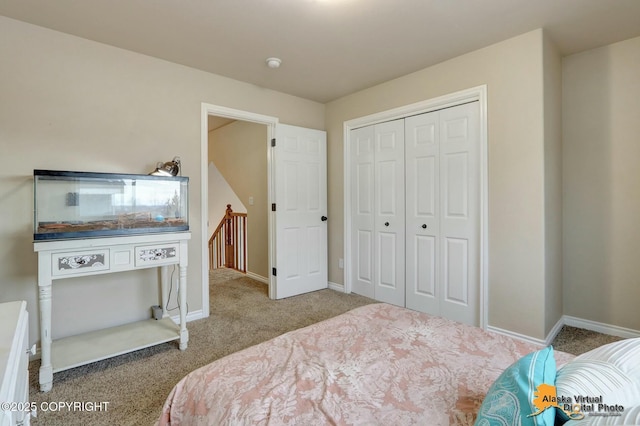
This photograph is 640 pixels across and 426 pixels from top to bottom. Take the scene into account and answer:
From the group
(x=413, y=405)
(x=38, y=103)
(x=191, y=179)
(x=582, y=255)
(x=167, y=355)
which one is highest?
(x=38, y=103)

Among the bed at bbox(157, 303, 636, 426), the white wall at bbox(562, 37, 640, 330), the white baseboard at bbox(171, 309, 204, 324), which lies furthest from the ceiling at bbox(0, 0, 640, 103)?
the white baseboard at bbox(171, 309, 204, 324)

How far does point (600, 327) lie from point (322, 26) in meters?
3.44

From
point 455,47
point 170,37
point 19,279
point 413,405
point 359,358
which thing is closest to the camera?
point 413,405

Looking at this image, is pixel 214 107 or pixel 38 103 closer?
pixel 38 103

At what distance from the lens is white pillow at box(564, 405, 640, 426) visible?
0.55 metres

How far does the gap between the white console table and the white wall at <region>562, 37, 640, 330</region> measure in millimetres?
3427

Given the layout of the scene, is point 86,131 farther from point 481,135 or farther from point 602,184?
point 602,184

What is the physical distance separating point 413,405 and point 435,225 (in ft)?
7.54

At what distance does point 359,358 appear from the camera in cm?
122

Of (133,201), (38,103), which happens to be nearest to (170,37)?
(38,103)

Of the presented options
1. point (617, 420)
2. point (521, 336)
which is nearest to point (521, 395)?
point (617, 420)

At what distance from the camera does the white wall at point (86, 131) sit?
86.5 inches

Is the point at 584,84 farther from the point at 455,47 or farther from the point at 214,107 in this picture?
the point at 214,107

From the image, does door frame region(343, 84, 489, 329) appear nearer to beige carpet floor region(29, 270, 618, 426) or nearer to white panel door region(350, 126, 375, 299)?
white panel door region(350, 126, 375, 299)
